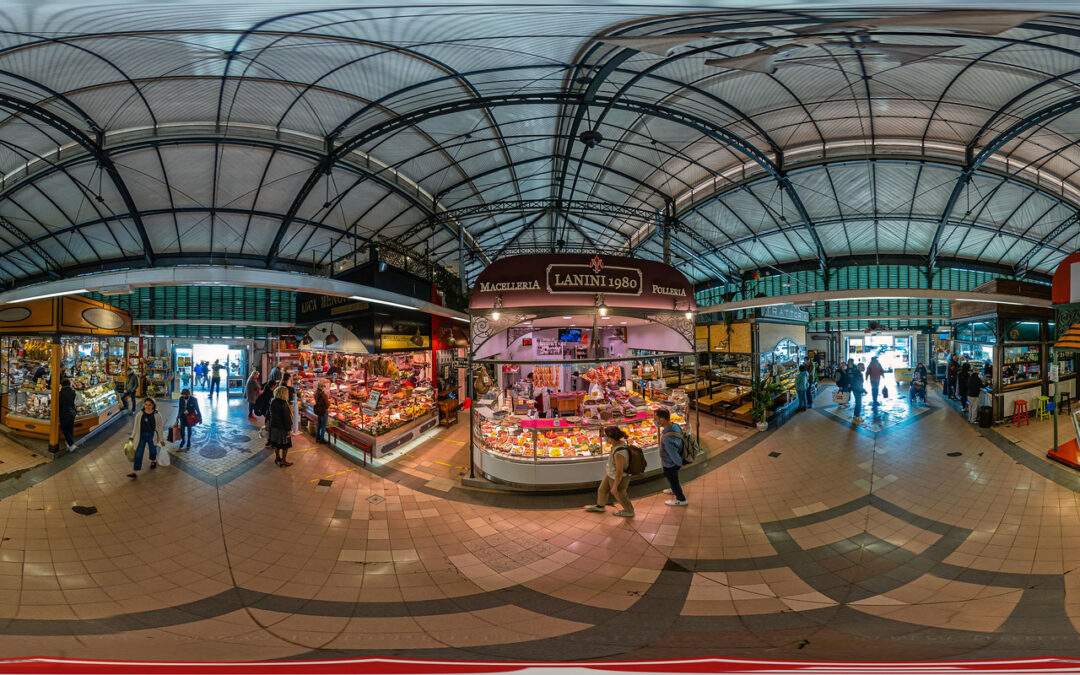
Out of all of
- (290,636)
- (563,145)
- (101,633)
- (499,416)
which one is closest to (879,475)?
(499,416)

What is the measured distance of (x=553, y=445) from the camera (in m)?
5.85

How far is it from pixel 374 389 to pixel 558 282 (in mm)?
5487

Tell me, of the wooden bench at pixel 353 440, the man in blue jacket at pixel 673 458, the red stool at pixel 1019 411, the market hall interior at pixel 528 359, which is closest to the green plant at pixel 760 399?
the market hall interior at pixel 528 359

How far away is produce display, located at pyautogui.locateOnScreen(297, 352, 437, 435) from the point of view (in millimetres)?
7977

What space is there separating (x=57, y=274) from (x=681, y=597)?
24.4 m

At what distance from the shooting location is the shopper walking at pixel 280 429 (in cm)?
628

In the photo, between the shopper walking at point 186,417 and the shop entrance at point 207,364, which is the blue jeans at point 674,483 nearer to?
the shopper walking at point 186,417

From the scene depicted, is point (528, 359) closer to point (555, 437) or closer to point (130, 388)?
point (555, 437)

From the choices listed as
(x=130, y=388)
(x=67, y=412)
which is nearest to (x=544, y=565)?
(x=67, y=412)

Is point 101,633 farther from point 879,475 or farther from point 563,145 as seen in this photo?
point 563,145

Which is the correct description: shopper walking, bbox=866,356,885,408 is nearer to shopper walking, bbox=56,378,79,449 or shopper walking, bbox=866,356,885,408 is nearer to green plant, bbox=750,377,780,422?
green plant, bbox=750,377,780,422

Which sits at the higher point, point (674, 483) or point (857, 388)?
point (857, 388)

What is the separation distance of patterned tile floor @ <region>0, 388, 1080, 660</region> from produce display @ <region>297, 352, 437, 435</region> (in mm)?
2139

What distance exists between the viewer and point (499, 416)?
6336 mm
